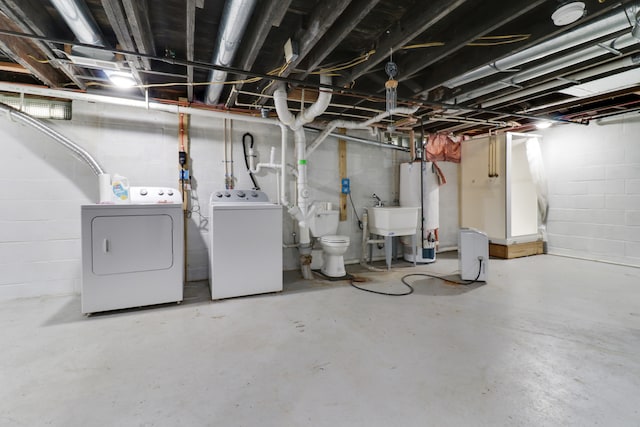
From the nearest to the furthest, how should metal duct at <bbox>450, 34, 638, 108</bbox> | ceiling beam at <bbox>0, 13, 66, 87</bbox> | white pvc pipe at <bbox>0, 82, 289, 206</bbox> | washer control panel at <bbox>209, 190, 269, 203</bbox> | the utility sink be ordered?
ceiling beam at <bbox>0, 13, 66, 87</bbox> → metal duct at <bbox>450, 34, 638, 108</bbox> → white pvc pipe at <bbox>0, 82, 289, 206</bbox> → washer control panel at <bbox>209, 190, 269, 203</bbox> → the utility sink

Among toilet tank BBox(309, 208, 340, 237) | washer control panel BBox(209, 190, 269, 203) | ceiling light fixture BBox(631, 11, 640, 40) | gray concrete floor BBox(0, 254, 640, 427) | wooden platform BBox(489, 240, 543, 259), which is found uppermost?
ceiling light fixture BBox(631, 11, 640, 40)

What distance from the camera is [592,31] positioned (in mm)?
2010

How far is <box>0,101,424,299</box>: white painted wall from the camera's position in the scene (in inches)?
111

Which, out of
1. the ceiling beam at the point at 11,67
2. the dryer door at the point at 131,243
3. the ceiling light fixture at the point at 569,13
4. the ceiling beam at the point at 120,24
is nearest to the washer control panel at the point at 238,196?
the dryer door at the point at 131,243

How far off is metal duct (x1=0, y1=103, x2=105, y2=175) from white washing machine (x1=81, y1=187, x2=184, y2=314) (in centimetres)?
77

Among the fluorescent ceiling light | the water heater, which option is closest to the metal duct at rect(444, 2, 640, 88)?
the fluorescent ceiling light

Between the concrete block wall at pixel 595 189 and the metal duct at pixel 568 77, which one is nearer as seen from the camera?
the metal duct at pixel 568 77

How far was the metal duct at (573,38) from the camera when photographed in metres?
1.88

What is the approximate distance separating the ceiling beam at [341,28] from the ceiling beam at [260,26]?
0.42 m

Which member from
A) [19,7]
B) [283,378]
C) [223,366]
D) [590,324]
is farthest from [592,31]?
[19,7]

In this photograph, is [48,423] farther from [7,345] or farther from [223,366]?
[7,345]

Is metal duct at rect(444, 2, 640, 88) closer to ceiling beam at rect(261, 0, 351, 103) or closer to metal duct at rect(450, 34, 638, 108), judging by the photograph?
metal duct at rect(450, 34, 638, 108)

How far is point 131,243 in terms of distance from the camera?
2.55 metres

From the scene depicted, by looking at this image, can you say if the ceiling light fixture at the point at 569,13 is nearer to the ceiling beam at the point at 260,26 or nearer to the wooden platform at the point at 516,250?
the ceiling beam at the point at 260,26
